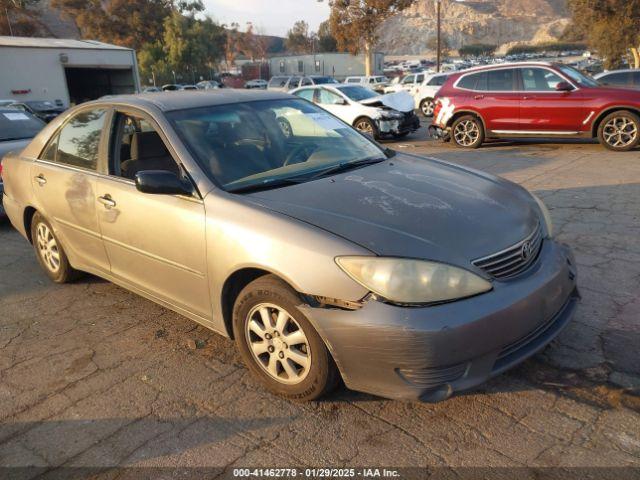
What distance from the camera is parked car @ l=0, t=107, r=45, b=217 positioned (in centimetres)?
695

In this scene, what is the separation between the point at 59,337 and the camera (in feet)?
12.1

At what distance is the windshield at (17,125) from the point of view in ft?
24.0

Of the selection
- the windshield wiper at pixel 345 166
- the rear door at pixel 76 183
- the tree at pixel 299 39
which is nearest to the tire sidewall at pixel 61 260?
the rear door at pixel 76 183

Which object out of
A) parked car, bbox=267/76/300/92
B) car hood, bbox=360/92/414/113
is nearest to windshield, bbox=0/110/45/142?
car hood, bbox=360/92/414/113

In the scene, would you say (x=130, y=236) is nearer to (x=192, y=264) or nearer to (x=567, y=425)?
(x=192, y=264)

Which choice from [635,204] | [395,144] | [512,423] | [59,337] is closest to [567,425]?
[512,423]

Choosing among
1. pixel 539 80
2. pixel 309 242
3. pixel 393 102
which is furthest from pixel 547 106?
pixel 309 242

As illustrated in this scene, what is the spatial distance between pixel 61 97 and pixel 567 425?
87.5 ft

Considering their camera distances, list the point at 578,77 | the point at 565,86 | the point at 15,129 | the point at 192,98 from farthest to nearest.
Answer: the point at 578,77, the point at 565,86, the point at 15,129, the point at 192,98

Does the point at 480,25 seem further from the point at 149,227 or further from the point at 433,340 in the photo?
the point at 433,340

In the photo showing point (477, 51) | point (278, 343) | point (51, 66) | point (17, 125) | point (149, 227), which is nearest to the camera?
point (278, 343)

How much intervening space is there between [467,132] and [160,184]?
9388 millimetres

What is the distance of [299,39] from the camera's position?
96.3 metres

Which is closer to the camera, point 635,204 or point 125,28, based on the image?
point 635,204
